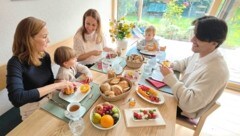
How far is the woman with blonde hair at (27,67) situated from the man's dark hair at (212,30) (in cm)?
103

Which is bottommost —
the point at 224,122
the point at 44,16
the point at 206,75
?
the point at 224,122

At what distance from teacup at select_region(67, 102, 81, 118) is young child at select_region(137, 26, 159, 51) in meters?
1.19

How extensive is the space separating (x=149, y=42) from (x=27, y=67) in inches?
55.6

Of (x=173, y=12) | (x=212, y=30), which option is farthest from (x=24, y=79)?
(x=173, y=12)

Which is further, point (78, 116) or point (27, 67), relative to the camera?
point (27, 67)

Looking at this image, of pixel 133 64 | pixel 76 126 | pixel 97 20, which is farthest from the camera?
pixel 97 20

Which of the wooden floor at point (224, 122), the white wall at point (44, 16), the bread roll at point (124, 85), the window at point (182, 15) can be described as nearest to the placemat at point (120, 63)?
the bread roll at point (124, 85)

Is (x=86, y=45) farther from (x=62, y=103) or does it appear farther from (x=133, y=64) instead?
(x=62, y=103)

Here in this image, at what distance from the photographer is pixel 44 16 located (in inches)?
74.0

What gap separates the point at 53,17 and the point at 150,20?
2.13 metres

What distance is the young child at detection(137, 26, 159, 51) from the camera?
1.88 meters

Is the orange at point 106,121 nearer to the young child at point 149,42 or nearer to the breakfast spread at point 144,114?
the breakfast spread at point 144,114

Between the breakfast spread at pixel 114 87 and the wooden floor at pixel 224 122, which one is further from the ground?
the breakfast spread at pixel 114 87

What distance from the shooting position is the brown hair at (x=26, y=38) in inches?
43.0
